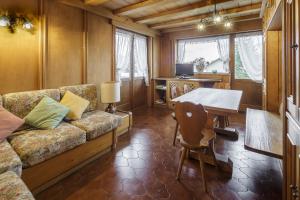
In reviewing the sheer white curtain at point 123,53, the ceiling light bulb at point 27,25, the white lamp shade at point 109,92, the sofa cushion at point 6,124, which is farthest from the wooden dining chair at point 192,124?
the sheer white curtain at point 123,53

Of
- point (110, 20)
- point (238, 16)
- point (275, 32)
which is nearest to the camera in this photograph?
point (275, 32)

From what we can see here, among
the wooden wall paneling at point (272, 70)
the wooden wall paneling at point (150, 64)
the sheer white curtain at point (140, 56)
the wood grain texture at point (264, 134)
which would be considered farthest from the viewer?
the wooden wall paneling at point (150, 64)

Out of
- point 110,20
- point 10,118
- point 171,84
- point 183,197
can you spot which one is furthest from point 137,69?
point 183,197

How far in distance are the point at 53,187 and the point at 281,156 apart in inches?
90.1

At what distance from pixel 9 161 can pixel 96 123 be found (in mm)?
1153

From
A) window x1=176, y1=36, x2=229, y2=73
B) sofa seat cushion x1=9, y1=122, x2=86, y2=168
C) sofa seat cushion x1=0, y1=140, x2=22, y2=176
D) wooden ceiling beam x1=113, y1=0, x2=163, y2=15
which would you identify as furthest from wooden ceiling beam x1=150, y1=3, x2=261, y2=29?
sofa seat cushion x1=0, y1=140, x2=22, y2=176

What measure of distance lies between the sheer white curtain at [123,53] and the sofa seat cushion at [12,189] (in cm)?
355

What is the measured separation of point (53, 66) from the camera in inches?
122

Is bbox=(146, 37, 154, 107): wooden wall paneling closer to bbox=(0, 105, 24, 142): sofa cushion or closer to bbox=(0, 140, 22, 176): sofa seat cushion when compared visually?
bbox=(0, 105, 24, 142): sofa cushion

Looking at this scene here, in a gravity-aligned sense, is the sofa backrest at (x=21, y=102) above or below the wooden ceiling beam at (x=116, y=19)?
below

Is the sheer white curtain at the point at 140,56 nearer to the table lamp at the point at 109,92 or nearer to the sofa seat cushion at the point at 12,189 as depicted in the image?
the table lamp at the point at 109,92

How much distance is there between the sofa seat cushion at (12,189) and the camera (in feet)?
3.73

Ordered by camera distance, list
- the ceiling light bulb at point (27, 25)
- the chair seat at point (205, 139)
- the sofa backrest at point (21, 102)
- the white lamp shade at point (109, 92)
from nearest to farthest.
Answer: the chair seat at point (205, 139)
the sofa backrest at point (21, 102)
the ceiling light bulb at point (27, 25)
the white lamp shade at point (109, 92)

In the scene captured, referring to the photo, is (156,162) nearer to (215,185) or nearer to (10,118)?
(215,185)
